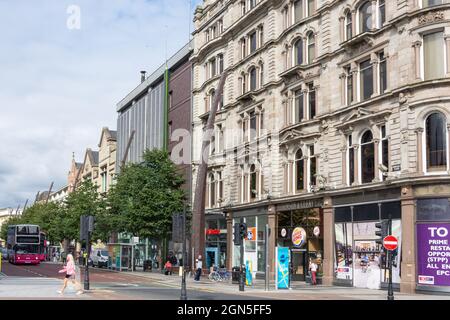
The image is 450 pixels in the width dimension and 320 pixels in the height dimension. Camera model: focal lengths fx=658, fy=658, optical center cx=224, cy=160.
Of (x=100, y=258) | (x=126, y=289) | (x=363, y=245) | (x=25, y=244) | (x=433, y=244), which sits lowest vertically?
(x=100, y=258)

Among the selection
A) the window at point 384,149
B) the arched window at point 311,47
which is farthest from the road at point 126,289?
the arched window at point 311,47

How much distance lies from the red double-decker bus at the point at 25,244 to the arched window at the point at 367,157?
137 ft

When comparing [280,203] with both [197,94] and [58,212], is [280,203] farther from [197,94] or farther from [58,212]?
[58,212]

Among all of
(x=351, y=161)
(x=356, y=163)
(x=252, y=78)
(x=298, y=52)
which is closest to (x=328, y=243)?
(x=351, y=161)

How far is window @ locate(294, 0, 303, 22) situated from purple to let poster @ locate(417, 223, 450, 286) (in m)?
18.3

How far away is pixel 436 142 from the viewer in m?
32.2

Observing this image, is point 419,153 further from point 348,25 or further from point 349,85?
point 348,25

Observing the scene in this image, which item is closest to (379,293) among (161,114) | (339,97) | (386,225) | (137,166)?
(386,225)

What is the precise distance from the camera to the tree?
55312 millimetres

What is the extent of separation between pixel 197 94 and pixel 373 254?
29857 mm

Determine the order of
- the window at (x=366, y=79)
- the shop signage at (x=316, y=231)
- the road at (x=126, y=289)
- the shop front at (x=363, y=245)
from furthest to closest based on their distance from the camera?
the shop signage at (x=316, y=231)
the window at (x=366, y=79)
the shop front at (x=363, y=245)
the road at (x=126, y=289)

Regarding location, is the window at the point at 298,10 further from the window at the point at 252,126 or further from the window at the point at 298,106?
the window at the point at 252,126

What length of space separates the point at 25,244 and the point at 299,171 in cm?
3572

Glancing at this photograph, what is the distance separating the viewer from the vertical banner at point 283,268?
3325 centimetres
